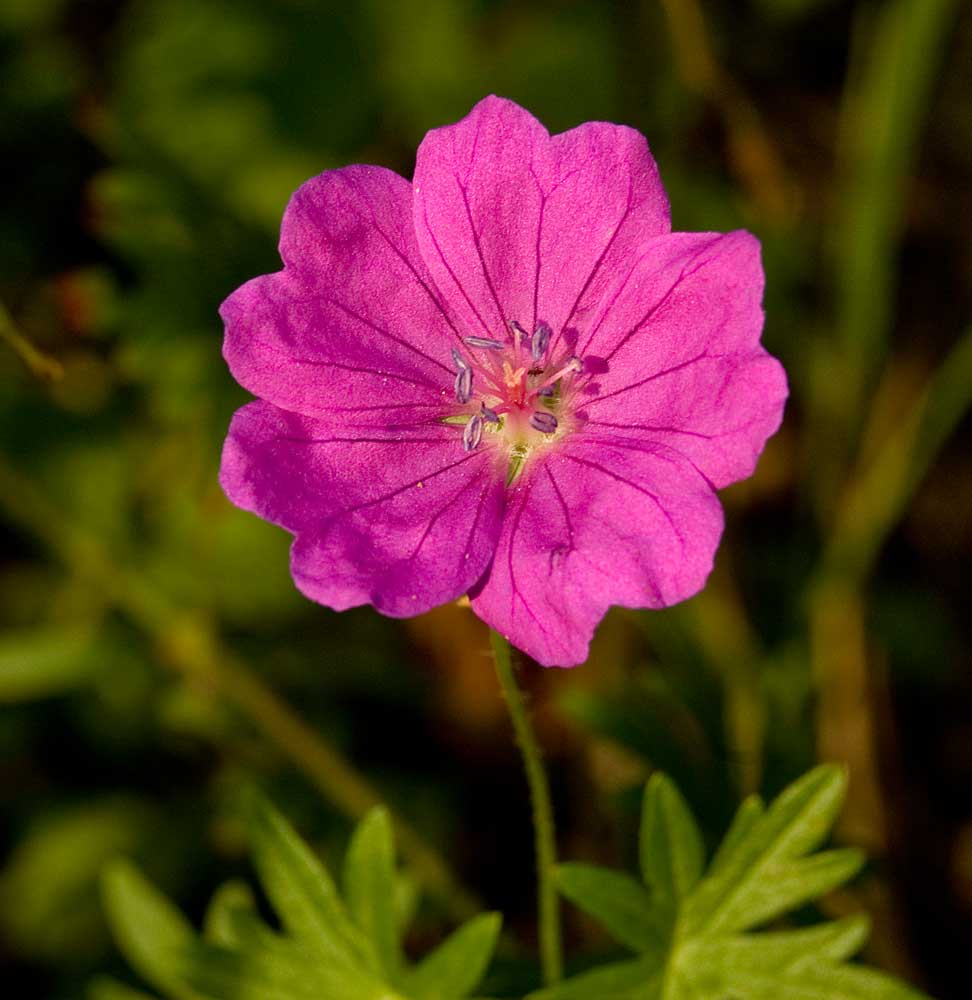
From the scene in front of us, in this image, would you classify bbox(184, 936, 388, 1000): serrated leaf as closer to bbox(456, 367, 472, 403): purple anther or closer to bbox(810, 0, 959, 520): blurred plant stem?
bbox(456, 367, 472, 403): purple anther

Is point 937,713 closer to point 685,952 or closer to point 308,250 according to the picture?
point 685,952

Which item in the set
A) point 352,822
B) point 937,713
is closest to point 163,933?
point 352,822

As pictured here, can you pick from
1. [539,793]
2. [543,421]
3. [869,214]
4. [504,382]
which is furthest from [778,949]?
[869,214]

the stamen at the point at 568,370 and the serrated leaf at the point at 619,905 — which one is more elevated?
the stamen at the point at 568,370

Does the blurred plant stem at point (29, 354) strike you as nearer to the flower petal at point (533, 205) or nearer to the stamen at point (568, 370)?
the flower petal at point (533, 205)

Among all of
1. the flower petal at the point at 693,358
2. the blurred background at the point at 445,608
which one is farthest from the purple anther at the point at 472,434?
the blurred background at the point at 445,608

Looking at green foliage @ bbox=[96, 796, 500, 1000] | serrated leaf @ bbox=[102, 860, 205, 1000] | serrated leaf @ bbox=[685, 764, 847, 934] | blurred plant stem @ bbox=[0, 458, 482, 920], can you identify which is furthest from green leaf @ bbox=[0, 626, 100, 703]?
serrated leaf @ bbox=[685, 764, 847, 934]

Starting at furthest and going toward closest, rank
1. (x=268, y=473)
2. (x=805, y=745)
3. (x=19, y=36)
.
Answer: (x=19, y=36)
(x=805, y=745)
(x=268, y=473)
